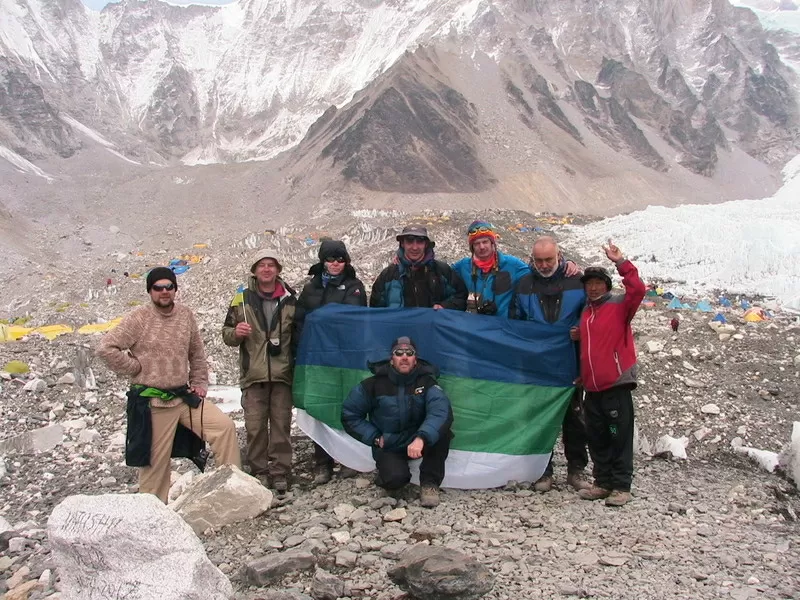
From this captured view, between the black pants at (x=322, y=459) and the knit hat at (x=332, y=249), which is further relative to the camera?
the black pants at (x=322, y=459)

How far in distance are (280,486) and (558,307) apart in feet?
8.67

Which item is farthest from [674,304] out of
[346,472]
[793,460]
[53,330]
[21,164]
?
[21,164]

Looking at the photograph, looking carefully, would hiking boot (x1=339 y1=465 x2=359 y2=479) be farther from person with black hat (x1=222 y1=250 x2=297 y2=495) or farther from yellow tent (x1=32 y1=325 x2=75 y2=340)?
yellow tent (x1=32 y1=325 x2=75 y2=340)

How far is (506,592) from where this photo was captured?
3730 mm

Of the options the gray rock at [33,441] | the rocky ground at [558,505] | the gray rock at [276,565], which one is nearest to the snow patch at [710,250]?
the rocky ground at [558,505]

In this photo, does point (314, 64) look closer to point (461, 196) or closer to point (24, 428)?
point (461, 196)

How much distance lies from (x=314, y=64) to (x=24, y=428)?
92724 millimetres

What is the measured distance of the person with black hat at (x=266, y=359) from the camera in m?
5.37

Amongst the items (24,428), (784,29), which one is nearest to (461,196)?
(24,428)

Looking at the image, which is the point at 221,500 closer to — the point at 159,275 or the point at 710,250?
the point at 159,275

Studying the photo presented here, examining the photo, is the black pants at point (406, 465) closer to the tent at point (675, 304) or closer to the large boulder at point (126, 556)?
the large boulder at point (126, 556)

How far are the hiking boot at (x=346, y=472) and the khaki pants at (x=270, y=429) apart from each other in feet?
1.50

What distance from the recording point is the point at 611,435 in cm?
507

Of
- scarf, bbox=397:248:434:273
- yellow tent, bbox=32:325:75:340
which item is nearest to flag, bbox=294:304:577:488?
scarf, bbox=397:248:434:273
